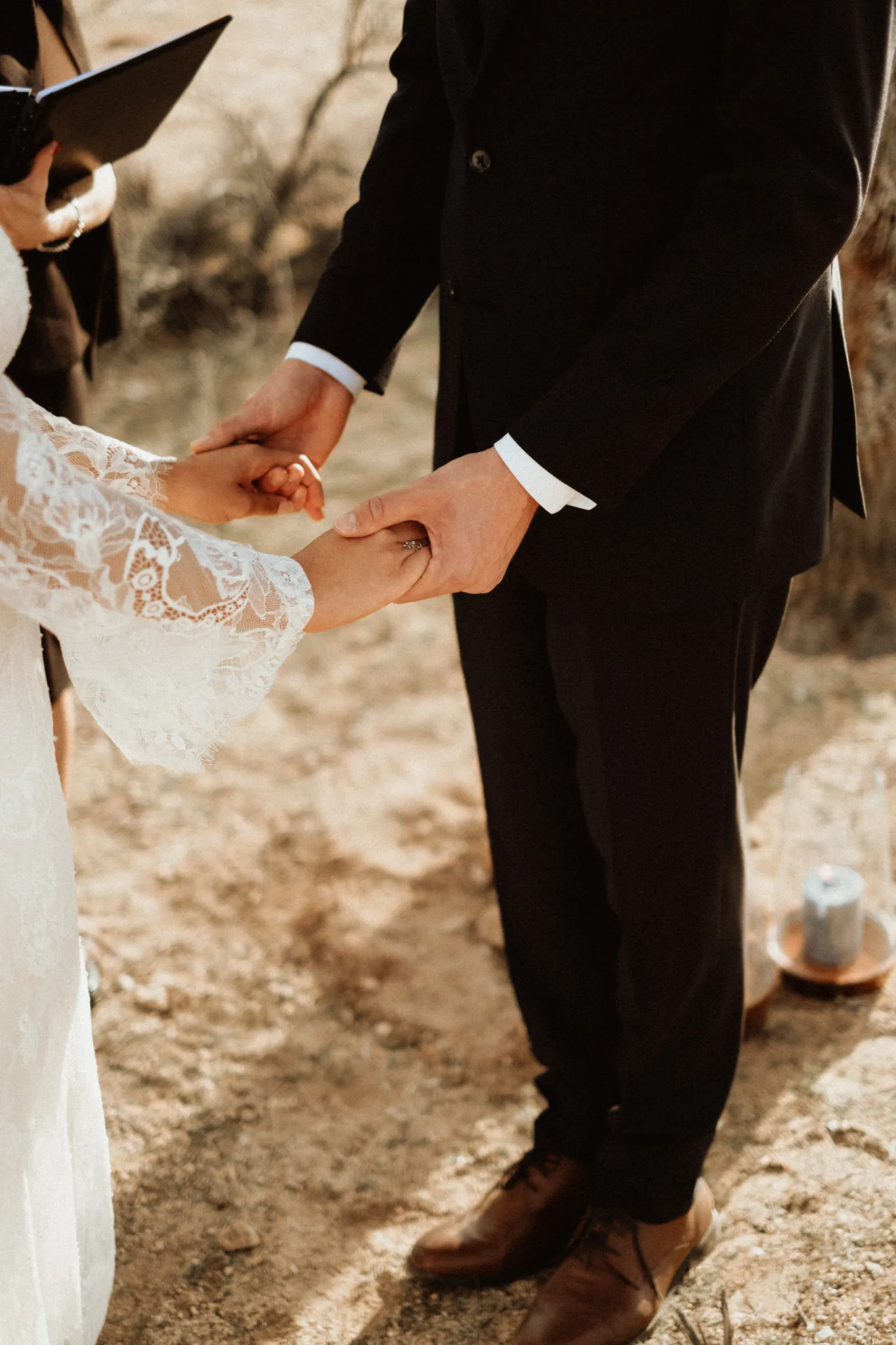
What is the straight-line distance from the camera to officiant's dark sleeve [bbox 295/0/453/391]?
165cm

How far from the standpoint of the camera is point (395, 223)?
168cm

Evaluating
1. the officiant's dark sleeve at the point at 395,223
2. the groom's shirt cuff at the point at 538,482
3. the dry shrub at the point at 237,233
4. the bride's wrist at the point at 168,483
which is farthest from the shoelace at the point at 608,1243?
the dry shrub at the point at 237,233

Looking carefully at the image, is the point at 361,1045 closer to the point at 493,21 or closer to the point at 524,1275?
the point at 524,1275

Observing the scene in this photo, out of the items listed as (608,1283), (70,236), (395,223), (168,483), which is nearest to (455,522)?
(168,483)

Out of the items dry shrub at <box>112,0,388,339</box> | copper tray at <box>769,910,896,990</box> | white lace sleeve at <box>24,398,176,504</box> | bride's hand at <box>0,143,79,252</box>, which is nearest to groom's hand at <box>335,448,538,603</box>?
white lace sleeve at <box>24,398,176,504</box>

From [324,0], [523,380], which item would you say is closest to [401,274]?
[523,380]

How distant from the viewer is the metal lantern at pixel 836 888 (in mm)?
2248

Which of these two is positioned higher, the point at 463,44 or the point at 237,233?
the point at 463,44

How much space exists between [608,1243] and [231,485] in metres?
1.17

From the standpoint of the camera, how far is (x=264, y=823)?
2.87m

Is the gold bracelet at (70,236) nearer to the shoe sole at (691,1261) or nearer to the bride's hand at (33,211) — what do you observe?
the bride's hand at (33,211)

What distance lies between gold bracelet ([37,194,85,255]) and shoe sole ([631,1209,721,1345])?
Result: 5.85 ft

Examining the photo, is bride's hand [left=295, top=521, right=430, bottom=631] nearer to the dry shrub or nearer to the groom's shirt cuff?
the groom's shirt cuff

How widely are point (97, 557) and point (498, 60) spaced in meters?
0.69
